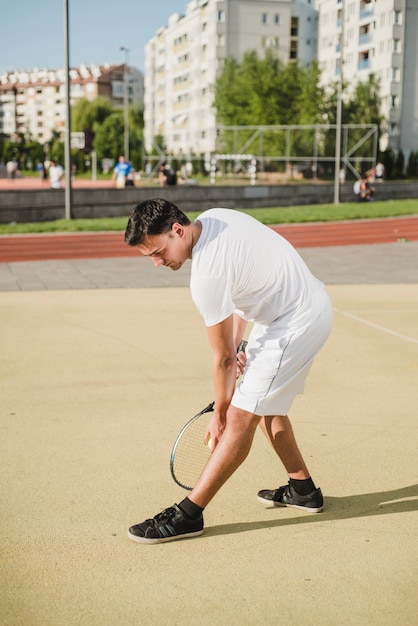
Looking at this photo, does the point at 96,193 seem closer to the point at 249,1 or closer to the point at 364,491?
the point at 364,491

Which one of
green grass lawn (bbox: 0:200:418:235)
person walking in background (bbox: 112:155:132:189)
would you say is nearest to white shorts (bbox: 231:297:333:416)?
green grass lawn (bbox: 0:200:418:235)

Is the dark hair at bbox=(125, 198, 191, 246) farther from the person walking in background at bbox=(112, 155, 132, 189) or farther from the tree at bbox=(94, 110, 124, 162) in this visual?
the tree at bbox=(94, 110, 124, 162)

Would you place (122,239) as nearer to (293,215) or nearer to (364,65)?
(293,215)

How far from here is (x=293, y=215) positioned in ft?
82.2

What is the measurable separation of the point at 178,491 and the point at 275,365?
1.16 m

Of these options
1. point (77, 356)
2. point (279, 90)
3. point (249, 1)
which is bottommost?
point (77, 356)

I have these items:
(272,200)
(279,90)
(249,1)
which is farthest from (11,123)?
(272,200)

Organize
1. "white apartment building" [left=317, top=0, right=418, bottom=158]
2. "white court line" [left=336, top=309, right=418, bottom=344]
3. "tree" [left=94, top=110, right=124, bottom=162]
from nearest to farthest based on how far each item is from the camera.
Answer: "white court line" [left=336, top=309, right=418, bottom=344] < "white apartment building" [left=317, top=0, right=418, bottom=158] < "tree" [left=94, top=110, right=124, bottom=162]

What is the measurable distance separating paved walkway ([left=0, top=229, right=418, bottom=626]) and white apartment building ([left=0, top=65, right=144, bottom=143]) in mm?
152285

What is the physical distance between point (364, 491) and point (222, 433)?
3.64 ft

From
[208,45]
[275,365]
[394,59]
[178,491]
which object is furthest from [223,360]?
[208,45]

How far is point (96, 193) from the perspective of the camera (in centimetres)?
2594

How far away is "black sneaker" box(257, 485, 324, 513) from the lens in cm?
417

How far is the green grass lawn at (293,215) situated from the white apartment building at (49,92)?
132 m
